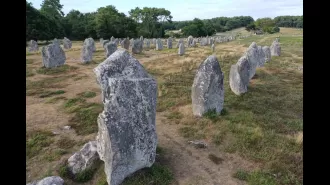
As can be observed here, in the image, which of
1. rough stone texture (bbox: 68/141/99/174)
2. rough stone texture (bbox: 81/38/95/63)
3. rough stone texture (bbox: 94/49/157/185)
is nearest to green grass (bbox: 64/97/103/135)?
rough stone texture (bbox: 68/141/99/174)

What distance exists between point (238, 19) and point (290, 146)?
460 ft

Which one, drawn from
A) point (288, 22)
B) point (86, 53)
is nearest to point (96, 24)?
point (86, 53)

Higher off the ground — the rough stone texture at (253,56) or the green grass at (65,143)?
the rough stone texture at (253,56)

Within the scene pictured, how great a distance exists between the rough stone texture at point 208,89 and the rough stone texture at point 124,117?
177 inches

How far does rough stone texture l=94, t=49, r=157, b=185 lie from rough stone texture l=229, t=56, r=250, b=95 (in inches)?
326

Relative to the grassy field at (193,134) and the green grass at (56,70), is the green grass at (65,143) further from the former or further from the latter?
the green grass at (56,70)

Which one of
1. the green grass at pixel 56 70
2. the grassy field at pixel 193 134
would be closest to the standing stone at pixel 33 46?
the green grass at pixel 56 70

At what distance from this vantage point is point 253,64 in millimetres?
19016

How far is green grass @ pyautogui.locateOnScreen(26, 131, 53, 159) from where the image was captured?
9.57 m

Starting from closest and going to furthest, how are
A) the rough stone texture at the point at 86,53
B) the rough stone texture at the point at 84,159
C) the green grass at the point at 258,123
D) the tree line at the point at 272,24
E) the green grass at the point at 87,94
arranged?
the rough stone texture at the point at 84,159, the green grass at the point at 258,123, the green grass at the point at 87,94, the rough stone texture at the point at 86,53, the tree line at the point at 272,24

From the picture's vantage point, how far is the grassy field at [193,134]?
8.12m

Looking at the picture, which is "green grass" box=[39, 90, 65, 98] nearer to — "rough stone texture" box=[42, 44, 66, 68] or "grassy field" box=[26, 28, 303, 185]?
"grassy field" box=[26, 28, 303, 185]
